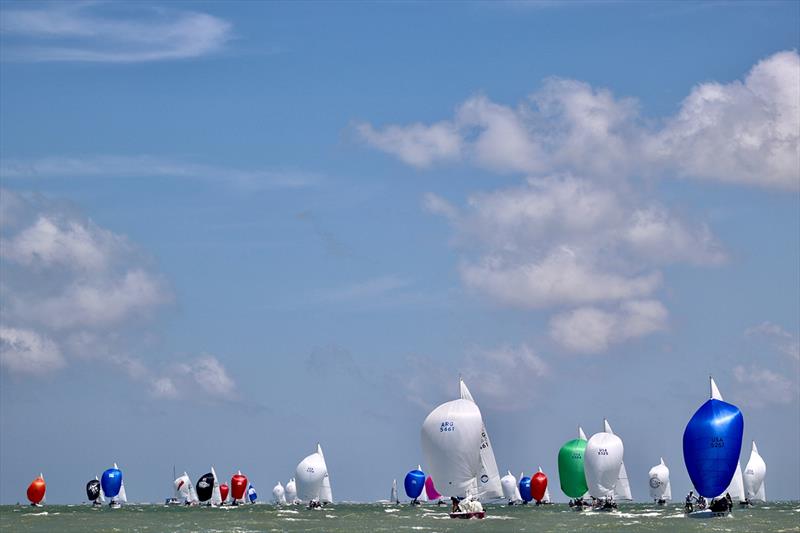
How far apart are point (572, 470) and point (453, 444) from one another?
44.2 meters

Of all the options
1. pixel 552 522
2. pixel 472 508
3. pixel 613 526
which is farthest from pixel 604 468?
pixel 472 508

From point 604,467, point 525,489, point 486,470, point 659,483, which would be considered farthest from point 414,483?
point 486,470

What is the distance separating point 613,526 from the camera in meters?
98.8

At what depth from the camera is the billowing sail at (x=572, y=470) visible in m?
130

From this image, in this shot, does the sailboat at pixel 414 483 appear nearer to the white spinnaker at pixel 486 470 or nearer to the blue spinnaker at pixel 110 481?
the blue spinnaker at pixel 110 481

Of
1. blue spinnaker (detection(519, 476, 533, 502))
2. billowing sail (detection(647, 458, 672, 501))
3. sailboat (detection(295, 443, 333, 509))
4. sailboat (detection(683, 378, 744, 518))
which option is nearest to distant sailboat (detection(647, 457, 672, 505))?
billowing sail (detection(647, 458, 672, 501))

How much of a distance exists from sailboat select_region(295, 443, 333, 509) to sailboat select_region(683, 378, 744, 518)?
6045cm

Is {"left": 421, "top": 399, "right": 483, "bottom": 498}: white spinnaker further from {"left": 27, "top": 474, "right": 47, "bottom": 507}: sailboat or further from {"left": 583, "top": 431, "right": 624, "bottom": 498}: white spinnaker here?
{"left": 27, "top": 474, "right": 47, "bottom": 507}: sailboat

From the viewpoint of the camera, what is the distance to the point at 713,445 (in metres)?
90.1

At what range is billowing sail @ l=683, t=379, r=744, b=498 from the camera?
9012 centimetres

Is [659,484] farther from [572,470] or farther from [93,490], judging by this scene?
[93,490]

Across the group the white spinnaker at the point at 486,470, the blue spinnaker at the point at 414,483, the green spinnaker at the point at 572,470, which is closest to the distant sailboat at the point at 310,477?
the blue spinnaker at the point at 414,483

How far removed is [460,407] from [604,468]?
38471 mm

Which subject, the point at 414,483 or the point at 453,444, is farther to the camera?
the point at 414,483
